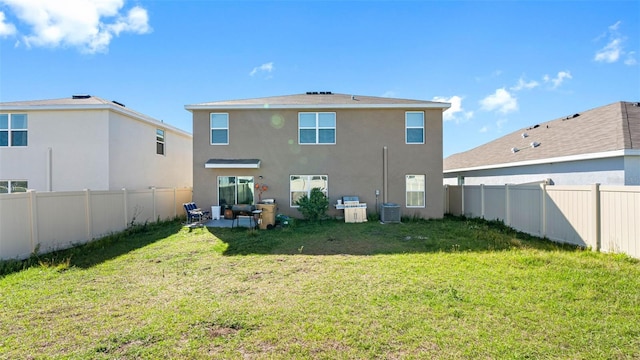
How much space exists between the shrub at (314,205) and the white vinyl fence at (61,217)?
6.42 meters

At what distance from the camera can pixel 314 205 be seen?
465 inches

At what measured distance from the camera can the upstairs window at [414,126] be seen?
12.9 meters

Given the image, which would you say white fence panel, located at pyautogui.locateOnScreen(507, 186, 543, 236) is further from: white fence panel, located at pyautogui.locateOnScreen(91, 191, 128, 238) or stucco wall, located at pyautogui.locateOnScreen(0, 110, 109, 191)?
stucco wall, located at pyautogui.locateOnScreen(0, 110, 109, 191)

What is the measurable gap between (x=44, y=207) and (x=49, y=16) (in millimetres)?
6678

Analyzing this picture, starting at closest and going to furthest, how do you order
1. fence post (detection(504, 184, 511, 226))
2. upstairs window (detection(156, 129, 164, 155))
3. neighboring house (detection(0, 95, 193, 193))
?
fence post (detection(504, 184, 511, 226)), neighboring house (detection(0, 95, 193, 193)), upstairs window (detection(156, 129, 164, 155))

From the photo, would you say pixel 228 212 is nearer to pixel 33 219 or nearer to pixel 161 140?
pixel 33 219

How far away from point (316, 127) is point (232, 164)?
13.5 ft

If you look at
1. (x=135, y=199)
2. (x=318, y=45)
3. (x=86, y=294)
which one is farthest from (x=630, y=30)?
(x=135, y=199)

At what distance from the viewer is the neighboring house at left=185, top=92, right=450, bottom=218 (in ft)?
41.9

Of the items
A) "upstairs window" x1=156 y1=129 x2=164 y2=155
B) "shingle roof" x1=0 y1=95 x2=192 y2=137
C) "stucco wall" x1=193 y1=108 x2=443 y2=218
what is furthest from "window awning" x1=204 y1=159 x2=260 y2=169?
"upstairs window" x1=156 y1=129 x2=164 y2=155

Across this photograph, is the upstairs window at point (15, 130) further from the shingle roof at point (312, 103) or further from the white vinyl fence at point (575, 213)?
the white vinyl fence at point (575, 213)

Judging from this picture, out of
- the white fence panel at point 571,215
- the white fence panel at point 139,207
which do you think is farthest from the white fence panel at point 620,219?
the white fence panel at point 139,207

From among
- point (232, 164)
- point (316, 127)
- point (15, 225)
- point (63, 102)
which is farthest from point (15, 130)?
point (316, 127)

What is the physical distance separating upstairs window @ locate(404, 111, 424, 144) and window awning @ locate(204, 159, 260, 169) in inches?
273
